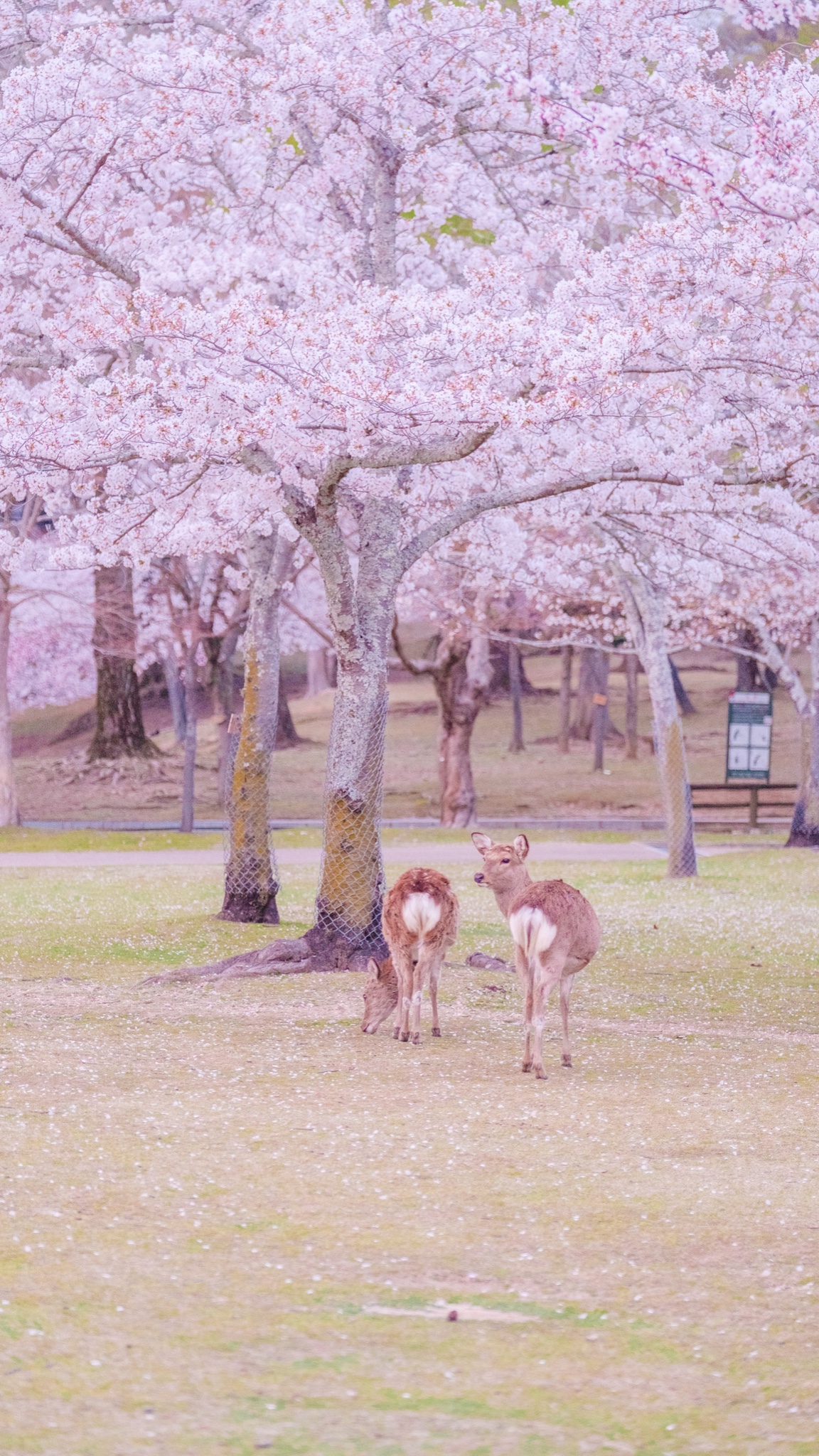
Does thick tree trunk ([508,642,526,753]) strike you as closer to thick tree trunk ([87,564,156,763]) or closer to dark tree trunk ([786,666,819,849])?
thick tree trunk ([87,564,156,763])

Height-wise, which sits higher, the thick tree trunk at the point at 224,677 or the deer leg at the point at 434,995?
the thick tree trunk at the point at 224,677

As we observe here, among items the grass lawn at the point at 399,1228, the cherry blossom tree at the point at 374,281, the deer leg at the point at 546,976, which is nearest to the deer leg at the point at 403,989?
the grass lawn at the point at 399,1228

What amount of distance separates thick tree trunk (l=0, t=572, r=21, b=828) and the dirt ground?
5.48 metres

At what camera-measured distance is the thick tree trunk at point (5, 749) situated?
36.5m

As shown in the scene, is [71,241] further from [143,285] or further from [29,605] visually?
[29,605]

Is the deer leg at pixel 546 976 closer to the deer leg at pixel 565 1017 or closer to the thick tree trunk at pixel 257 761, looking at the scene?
the deer leg at pixel 565 1017

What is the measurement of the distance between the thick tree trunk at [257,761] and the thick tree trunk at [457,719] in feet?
53.7

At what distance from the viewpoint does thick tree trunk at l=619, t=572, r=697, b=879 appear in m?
26.4

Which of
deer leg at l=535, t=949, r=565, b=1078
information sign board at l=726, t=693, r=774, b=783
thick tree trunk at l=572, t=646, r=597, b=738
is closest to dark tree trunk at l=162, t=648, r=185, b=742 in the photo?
thick tree trunk at l=572, t=646, r=597, b=738

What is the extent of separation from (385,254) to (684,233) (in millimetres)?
5030

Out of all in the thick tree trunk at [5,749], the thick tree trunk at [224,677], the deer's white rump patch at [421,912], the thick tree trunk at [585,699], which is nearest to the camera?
the deer's white rump patch at [421,912]

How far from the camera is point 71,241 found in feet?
55.2

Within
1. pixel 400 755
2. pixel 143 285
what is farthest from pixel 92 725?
pixel 143 285

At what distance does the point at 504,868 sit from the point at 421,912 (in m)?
1.04
